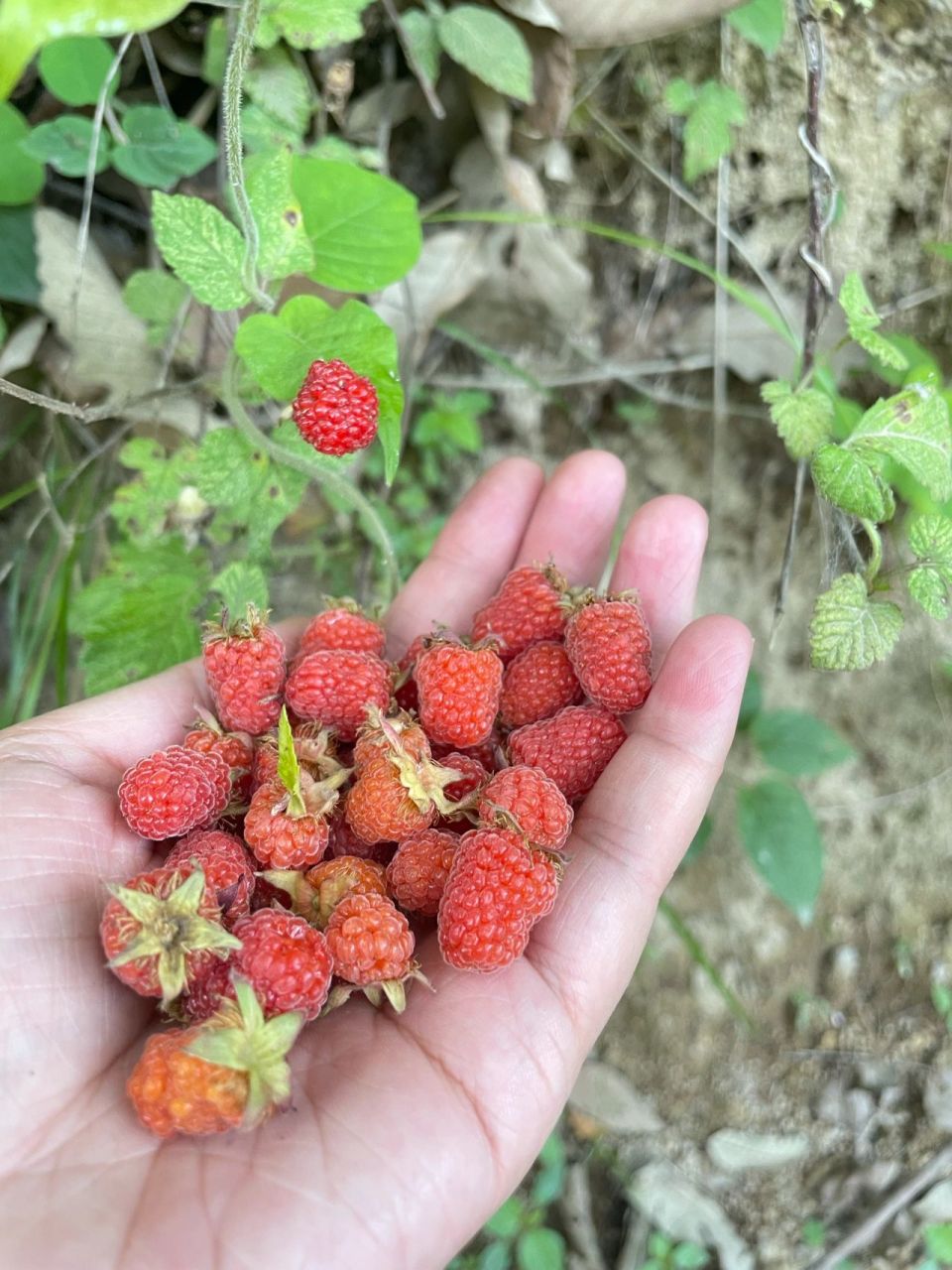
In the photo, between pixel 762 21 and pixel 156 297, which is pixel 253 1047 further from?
pixel 762 21

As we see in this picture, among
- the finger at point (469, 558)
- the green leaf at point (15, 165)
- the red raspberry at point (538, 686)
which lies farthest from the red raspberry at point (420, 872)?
the green leaf at point (15, 165)

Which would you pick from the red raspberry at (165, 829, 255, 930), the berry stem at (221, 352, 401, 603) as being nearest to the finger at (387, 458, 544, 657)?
the berry stem at (221, 352, 401, 603)

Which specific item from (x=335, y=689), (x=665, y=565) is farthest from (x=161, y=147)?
(x=665, y=565)

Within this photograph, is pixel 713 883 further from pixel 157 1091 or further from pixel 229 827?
pixel 157 1091

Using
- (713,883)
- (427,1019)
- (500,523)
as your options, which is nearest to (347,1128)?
(427,1019)

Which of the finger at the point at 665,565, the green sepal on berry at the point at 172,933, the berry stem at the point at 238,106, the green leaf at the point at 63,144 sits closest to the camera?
the green sepal on berry at the point at 172,933

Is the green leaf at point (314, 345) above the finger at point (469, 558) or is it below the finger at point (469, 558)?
above

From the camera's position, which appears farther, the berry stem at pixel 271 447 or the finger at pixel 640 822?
the berry stem at pixel 271 447

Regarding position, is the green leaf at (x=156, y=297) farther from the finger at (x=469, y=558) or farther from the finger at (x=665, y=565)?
the finger at (x=665, y=565)
